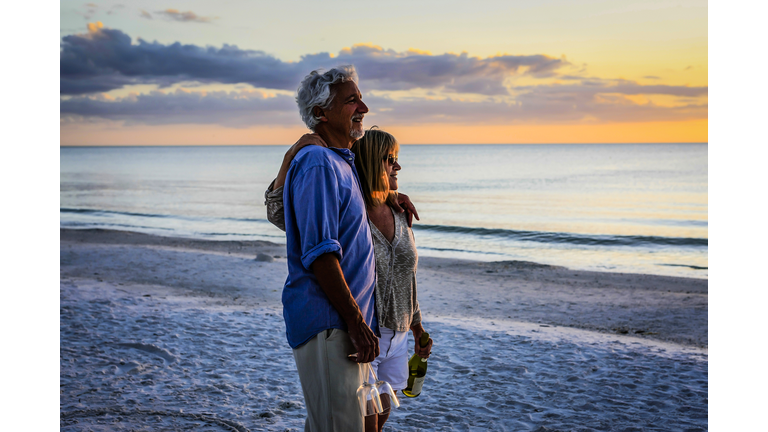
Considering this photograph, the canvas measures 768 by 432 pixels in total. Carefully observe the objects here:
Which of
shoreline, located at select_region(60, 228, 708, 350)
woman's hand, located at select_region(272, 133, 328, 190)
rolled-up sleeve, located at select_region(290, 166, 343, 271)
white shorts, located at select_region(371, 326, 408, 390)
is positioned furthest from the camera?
shoreline, located at select_region(60, 228, 708, 350)

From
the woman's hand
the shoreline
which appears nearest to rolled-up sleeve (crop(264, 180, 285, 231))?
the woman's hand

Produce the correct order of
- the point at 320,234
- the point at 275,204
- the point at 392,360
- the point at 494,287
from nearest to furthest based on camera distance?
the point at 320,234, the point at 275,204, the point at 392,360, the point at 494,287

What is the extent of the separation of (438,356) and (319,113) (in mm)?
4023

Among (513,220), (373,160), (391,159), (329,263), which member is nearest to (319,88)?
(373,160)

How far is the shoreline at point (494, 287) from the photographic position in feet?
25.7

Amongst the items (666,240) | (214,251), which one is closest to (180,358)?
(214,251)

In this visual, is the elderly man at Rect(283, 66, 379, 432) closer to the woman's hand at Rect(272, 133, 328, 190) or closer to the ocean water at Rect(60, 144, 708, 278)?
the woman's hand at Rect(272, 133, 328, 190)

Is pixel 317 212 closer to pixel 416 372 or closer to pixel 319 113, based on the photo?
pixel 319 113

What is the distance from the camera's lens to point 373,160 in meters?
2.59

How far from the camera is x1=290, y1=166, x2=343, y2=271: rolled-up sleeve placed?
197 centimetres

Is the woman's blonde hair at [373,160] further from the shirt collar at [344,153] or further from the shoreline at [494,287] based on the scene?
the shoreline at [494,287]

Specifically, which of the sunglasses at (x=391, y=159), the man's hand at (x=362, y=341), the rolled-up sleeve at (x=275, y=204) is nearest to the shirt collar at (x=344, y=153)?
the rolled-up sleeve at (x=275, y=204)
